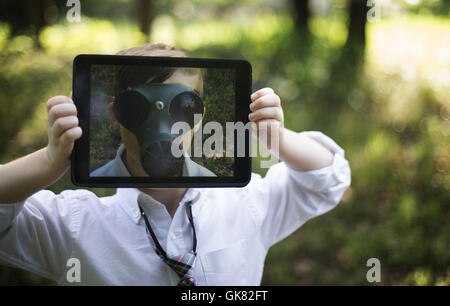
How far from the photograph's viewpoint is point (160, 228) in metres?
0.95

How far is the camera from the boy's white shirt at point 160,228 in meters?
0.89

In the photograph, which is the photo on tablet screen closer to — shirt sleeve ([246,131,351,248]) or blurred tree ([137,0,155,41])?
shirt sleeve ([246,131,351,248])

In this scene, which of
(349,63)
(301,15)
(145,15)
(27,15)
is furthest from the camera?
(301,15)

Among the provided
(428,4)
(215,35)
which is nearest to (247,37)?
(215,35)

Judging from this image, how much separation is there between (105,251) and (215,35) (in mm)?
3396

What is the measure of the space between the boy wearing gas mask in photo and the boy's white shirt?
16cm

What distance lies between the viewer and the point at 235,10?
18.4ft

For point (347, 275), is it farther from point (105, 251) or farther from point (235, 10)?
point (235, 10)

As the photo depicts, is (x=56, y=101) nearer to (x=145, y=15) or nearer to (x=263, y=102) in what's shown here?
(x=263, y=102)

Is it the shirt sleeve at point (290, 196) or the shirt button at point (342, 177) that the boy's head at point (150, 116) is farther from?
the shirt button at point (342, 177)

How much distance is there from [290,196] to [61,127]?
23.3 inches

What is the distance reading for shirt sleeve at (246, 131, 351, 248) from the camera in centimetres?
102


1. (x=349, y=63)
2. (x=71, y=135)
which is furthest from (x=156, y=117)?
(x=349, y=63)

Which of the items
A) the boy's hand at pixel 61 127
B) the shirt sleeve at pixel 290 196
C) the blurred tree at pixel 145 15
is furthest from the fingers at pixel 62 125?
the blurred tree at pixel 145 15
